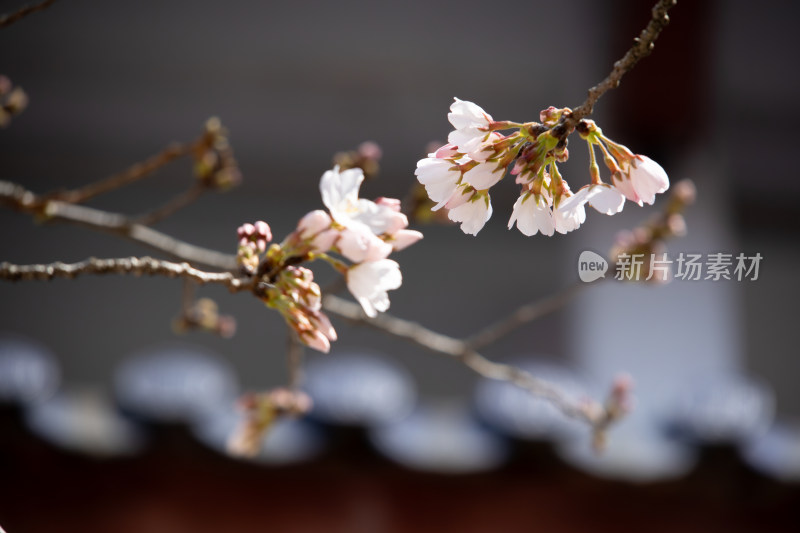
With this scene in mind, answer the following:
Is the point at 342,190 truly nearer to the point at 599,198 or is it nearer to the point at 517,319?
the point at 599,198

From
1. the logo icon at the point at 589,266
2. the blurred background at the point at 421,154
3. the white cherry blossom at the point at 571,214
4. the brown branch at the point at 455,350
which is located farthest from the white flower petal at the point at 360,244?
the blurred background at the point at 421,154

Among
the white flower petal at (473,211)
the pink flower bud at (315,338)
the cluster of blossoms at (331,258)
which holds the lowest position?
the pink flower bud at (315,338)

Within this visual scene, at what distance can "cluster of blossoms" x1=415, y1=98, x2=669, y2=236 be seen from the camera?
0.51m

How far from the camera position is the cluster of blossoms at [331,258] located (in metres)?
0.54

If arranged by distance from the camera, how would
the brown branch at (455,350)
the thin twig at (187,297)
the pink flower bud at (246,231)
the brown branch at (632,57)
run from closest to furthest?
1. the brown branch at (632,57)
2. the pink flower bud at (246,231)
3. the brown branch at (455,350)
4. the thin twig at (187,297)

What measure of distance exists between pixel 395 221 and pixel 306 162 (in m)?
3.54

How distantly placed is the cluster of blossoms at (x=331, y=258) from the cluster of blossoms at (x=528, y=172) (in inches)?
1.7

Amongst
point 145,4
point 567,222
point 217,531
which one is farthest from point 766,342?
point 567,222

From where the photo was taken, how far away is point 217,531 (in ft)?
7.20

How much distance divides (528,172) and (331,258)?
0.48 ft

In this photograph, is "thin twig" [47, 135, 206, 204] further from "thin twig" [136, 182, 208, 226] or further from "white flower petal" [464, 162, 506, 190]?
"white flower petal" [464, 162, 506, 190]

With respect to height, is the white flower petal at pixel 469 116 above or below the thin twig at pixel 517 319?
below

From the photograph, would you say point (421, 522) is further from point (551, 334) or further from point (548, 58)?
point (548, 58)

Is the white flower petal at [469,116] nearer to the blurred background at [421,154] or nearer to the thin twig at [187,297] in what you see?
the thin twig at [187,297]
